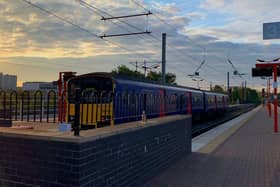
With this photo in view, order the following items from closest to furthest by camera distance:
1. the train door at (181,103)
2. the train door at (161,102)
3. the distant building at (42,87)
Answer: the distant building at (42,87), the train door at (161,102), the train door at (181,103)

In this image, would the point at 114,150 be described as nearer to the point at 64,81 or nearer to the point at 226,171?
the point at 226,171

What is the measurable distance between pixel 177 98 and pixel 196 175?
1346 cm

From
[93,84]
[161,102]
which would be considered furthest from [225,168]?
[161,102]

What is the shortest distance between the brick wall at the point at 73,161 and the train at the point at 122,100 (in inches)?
27.7

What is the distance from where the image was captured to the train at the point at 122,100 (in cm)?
614

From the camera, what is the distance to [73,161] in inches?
162

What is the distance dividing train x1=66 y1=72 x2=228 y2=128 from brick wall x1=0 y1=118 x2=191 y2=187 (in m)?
0.70

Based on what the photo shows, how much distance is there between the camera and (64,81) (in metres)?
12.7

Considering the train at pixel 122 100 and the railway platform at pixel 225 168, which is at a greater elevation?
the train at pixel 122 100

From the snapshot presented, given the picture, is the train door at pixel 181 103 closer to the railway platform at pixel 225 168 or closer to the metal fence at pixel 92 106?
the metal fence at pixel 92 106

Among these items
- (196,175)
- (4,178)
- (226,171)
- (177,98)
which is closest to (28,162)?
(4,178)

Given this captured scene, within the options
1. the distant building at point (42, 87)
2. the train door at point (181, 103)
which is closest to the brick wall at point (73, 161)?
the distant building at point (42, 87)

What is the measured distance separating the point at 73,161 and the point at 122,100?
3.35m

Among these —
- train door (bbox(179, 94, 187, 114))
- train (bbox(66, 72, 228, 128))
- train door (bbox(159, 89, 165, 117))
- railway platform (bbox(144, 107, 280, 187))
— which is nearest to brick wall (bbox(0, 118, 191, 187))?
train (bbox(66, 72, 228, 128))
